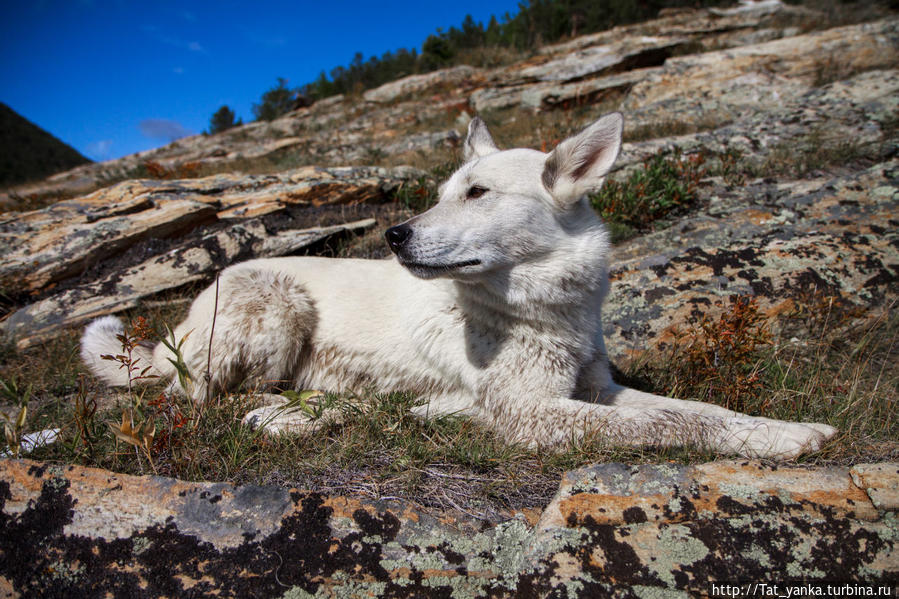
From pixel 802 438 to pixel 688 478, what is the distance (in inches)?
33.4

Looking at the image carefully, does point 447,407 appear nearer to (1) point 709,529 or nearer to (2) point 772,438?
(1) point 709,529

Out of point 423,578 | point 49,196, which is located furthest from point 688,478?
point 49,196

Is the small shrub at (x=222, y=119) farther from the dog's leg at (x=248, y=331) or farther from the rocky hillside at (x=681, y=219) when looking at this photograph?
the dog's leg at (x=248, y=331)

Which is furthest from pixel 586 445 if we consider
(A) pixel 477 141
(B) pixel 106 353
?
(B) pixel 106 353

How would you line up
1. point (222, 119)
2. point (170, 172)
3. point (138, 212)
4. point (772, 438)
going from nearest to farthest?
point (772, 438), point (138, 212), point (170, 172), point (222, 119)

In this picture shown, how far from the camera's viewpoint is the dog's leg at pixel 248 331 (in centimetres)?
334

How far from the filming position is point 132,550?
6.02 feet

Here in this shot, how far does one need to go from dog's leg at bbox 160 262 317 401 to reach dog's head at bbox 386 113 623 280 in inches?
52.0

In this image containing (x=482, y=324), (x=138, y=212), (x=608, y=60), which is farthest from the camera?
(x=608, y=60)

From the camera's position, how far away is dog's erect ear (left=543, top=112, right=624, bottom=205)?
286cm

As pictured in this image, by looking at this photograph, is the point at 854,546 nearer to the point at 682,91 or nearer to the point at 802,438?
the point at 802,438

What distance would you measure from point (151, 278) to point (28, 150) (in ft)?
150

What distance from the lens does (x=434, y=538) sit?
6.34 feet

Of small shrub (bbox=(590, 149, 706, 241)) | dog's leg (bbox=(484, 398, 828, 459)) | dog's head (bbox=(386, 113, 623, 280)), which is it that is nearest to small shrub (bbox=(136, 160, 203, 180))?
small shrub (bbox=(590, 149, 706, 241))
